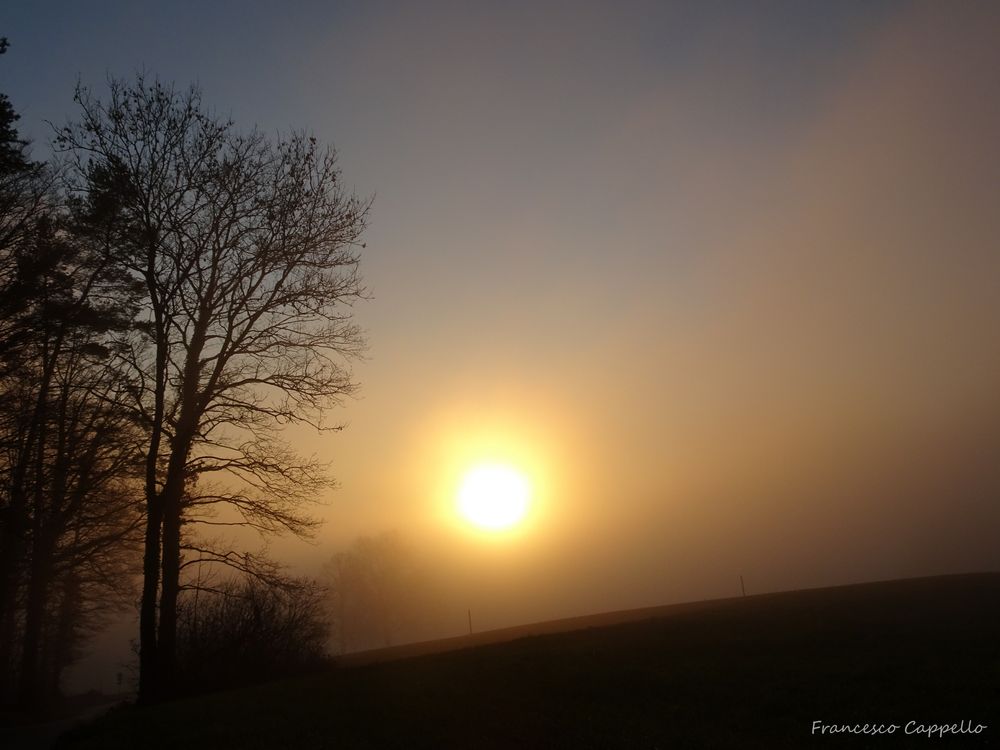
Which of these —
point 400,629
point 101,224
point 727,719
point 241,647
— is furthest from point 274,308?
point 400,629

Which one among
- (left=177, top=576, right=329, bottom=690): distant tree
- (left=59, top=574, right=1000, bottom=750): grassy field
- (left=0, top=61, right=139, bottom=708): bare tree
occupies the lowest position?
(left=59, top=574, right=1000, bottom=750): grassy field

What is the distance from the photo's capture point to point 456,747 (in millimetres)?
10320

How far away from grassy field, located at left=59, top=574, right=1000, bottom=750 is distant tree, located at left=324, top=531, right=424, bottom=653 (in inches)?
2494

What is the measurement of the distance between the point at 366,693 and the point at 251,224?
549 inches

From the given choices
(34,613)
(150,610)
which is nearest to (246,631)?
(150,610)

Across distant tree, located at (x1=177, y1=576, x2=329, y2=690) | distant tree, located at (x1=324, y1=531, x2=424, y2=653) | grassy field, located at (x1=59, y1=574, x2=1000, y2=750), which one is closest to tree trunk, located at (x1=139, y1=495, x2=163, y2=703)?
distant tree, located at (x1=177, y1=576, x2=329, y2=690)

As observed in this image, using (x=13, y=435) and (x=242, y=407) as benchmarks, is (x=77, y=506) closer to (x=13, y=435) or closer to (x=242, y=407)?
(x=13, y=435)

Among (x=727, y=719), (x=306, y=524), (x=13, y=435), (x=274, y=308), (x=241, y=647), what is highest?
(x=274, y=308)

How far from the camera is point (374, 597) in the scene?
78500mm

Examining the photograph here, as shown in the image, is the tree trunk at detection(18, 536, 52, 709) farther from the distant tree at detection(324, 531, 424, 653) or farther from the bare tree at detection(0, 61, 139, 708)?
the distant tree at detection(324, 531, 424, 653)

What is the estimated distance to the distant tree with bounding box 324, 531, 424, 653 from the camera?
78.2m

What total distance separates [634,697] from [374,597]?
70.6m

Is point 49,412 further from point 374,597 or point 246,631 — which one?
point 374,597

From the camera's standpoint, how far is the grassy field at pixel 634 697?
34.7ft
